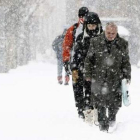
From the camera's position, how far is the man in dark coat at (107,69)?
6.20 meters

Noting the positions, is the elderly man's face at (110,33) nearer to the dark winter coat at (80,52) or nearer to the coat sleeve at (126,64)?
the coat sleeve at (126,64)

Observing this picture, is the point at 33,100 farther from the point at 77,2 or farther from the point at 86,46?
the point at 77,2

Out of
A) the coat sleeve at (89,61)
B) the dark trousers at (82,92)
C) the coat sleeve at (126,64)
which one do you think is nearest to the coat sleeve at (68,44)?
the dark trousers at (82,92)

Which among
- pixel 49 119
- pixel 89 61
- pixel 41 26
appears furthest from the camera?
pixel 41 26

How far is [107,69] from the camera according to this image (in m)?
6.22

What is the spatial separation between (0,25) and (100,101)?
14365 millimetres

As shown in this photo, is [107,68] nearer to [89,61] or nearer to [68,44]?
[89,61]

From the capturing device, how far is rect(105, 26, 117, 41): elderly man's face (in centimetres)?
610

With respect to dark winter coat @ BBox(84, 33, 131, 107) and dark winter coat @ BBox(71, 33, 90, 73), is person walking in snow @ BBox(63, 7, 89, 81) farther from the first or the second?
dark winter coat @ BBox(84, 33, 131, 107)

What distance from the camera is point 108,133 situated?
20.5 ft

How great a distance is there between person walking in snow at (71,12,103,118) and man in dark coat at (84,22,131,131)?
0.51 metres

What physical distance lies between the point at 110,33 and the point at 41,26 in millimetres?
58935

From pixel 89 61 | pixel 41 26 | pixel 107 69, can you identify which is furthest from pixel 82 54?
pixel 41 26

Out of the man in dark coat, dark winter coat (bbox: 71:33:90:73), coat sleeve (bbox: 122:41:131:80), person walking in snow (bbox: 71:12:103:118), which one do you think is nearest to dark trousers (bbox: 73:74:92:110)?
person walking in snow (bbox: 71:12:103:118)
